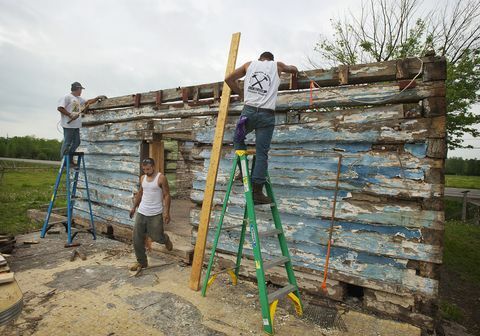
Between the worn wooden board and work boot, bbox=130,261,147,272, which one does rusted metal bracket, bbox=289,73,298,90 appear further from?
work boot, bbox=130,261,147,272

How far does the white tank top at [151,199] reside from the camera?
4695mm

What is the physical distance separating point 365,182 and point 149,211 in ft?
10.6

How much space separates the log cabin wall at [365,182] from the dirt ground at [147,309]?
1.40 feet

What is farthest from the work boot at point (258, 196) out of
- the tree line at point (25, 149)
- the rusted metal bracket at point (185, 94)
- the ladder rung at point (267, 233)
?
the tree line at point (25, 149)

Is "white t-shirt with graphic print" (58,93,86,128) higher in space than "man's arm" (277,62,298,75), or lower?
lower

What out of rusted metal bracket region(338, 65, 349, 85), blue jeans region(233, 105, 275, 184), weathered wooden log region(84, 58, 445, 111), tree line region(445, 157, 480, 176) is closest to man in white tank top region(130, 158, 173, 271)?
weathered wooden log region(84, 58, 445, 111)

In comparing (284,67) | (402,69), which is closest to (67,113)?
(284,67)

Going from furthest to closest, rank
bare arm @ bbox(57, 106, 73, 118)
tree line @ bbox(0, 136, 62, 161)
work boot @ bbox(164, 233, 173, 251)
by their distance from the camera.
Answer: tree line @ bbox(0, 136, 62, 161)
bare arm @ bbox(57, 106, 73, 118)
work boot @ bbox(164, 233, 173, 251)

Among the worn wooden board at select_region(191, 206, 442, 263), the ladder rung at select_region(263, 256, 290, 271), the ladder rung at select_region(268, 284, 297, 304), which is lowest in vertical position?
the ladder rung at select_region(268, 284, 297, 304)

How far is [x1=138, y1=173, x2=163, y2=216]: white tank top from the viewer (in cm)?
470

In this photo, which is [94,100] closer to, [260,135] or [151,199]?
[151,199]

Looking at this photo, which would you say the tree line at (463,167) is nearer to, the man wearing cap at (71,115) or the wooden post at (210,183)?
the wooden post at (210,183)

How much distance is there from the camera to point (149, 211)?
469cm

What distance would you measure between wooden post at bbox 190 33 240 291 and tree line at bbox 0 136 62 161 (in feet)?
157
